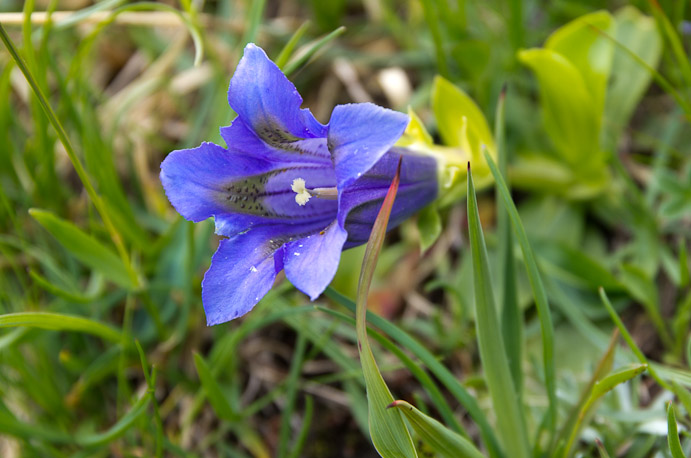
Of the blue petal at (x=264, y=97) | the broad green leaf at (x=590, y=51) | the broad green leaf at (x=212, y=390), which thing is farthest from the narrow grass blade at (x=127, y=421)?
the broad green leaf at (x=590, y=51)

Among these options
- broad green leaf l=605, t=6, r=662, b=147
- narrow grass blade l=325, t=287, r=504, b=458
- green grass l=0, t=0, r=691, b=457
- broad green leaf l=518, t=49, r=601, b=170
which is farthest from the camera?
broad green leaf l=605, t=6, r=662, b=147

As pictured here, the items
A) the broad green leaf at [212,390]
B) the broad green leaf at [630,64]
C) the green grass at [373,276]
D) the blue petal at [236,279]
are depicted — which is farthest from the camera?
the broad green leaf at [630,64]

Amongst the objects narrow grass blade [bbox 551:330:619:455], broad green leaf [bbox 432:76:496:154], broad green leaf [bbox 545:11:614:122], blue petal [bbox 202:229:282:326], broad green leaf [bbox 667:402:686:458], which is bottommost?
narrow grass blade [bbox 551:330:619:455]

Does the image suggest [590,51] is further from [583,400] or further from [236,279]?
[236,279]

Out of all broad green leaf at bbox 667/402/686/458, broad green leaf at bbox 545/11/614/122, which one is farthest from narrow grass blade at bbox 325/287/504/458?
broad green leaf at bbox 545/11/614/122

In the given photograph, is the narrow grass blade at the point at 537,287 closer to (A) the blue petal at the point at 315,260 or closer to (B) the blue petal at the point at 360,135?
(B) the blue petal at the point at 360,135

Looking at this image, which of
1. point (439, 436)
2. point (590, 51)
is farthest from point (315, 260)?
point (590, 51)

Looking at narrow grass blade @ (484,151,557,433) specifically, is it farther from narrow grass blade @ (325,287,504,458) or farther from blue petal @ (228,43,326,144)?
blue petal @ (228,43,326,144)
